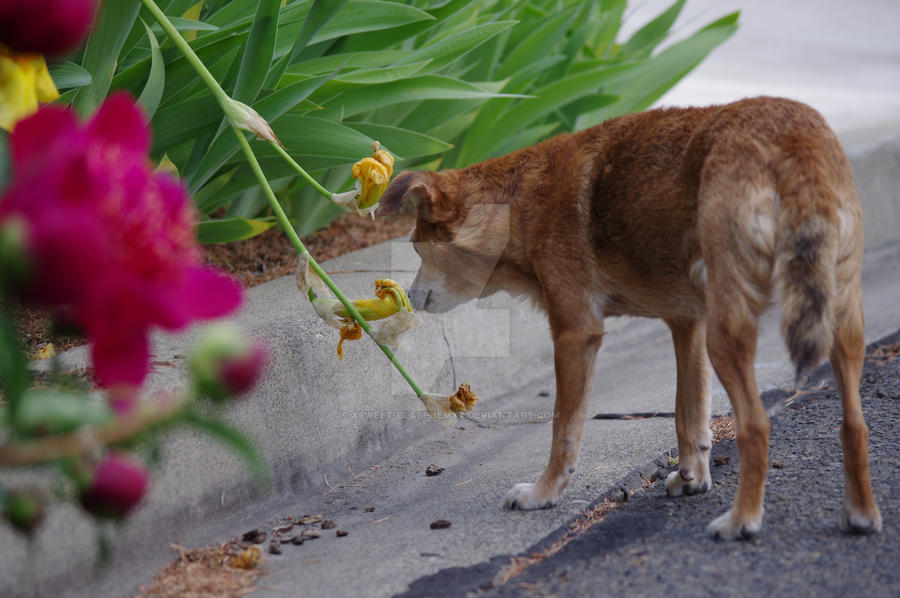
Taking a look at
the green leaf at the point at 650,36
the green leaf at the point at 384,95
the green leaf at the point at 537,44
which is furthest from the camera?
the green leaf at the point at 650,36

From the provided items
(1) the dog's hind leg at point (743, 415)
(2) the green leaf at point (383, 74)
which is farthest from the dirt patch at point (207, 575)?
(2) the green leaf at point (383, 74)

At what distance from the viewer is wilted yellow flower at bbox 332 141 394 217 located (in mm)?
2611

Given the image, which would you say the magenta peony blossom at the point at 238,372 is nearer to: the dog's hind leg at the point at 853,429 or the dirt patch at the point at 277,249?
the dog's hind leg at the point at 853,429

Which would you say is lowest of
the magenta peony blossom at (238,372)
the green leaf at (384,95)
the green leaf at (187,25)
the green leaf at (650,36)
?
the magenta peony blossom at (238,372)

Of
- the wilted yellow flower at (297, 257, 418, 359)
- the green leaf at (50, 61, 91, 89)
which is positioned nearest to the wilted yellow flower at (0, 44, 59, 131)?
the green leaf at (50, 61, 91, 89)

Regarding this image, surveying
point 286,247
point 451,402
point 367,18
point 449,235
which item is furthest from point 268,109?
point 286,247

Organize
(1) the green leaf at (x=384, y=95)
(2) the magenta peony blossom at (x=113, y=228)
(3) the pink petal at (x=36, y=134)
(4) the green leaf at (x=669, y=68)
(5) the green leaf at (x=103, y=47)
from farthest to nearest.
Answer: (4) the green leaf at (x=669, y=68)
(1) the green leaf at (x=384, y=95)
(5) the green leaf at (x=103, y=47)
(3) the pink petal at (x=36, y=134)
(2) the magenta peony blossom at (x=113, y=228)

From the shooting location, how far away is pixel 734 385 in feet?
7.50

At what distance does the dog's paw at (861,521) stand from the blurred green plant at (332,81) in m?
1.86

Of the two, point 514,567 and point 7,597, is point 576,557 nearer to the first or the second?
point 514,567

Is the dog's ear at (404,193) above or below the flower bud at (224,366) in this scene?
above

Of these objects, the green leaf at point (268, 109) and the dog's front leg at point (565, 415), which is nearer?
the dog's front leg at point (565, 415)

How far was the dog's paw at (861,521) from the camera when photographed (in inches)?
87.7

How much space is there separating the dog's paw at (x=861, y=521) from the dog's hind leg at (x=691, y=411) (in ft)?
1.83
